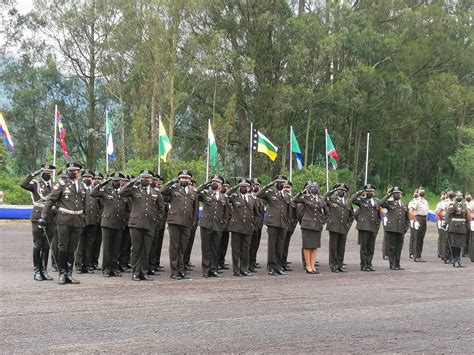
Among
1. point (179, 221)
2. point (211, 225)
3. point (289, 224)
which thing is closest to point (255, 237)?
point (289, 224)

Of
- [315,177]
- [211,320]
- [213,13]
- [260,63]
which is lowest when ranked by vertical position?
[211,320]

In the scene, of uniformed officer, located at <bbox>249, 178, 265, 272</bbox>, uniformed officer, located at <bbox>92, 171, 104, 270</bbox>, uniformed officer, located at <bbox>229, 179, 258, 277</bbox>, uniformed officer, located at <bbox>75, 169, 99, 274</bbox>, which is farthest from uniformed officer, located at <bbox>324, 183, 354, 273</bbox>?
uniformed officer, located at <bbox>75, 169, 99, 274</bbox>

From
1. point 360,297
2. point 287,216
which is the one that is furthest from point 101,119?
point 360,297

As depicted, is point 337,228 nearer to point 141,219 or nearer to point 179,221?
point 179,221

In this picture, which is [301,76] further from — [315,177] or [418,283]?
[418,283]

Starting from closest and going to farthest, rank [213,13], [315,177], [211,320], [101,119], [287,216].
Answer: [211,320] < [287,216] < [315,177] < [213,13] < [101,119]

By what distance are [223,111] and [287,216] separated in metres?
28.0

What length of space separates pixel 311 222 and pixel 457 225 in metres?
4.37

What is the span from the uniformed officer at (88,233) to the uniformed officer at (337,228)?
4.73m

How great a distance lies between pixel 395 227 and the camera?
1362 cm

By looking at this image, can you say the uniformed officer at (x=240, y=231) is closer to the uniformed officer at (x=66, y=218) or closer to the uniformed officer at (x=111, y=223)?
the uniformed officer at (x=111, y=223)

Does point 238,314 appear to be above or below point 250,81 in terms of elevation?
below

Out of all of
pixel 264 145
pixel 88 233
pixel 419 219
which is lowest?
pixel 88 233

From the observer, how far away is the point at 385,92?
41344 mm
